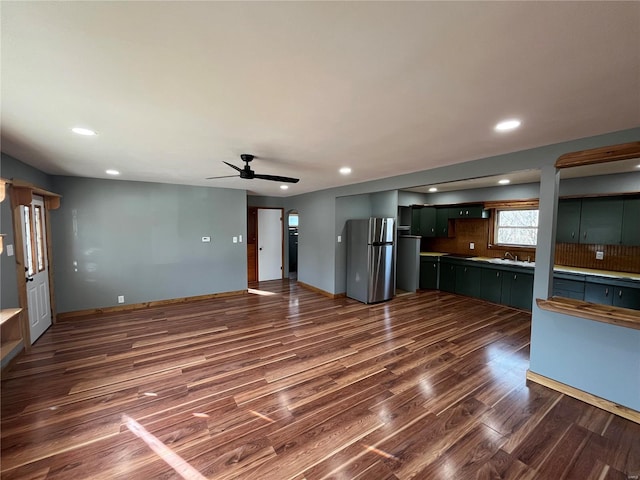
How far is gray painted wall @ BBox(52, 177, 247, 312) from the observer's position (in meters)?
4.36

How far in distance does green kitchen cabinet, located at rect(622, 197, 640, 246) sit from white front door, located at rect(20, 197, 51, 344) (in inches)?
330

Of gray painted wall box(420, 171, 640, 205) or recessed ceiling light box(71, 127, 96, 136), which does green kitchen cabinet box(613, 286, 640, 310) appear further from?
recessed ceiling light box(71, 127, 96, 136)

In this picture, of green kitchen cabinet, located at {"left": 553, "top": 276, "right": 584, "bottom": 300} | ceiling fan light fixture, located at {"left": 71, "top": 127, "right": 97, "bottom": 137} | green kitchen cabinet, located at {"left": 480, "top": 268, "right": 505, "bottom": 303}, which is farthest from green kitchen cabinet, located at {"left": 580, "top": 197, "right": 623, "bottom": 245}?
ceiling fan light fixture, located at {"left": 71, "top": 127, "right": 97, "bottom": 137}

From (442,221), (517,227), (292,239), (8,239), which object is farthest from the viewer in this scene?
(292,239)

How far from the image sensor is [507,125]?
6.75ft

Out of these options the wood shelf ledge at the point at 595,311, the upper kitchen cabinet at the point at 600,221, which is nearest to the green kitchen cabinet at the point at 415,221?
the upper kitchen cabinet at the point at 600,221

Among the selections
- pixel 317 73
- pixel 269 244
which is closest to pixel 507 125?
pixel 317 73

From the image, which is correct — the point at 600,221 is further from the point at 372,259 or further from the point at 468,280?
the point at 372,259

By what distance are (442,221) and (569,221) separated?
7.67 feet

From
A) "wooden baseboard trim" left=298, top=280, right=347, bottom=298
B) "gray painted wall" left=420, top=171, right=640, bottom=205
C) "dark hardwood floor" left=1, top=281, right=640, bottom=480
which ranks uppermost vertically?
"gray painted wall" left=420, top=171, right=640, bottom=205

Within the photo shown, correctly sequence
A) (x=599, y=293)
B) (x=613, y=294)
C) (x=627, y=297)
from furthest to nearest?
1. (x=599, y=293)
2. (x=613, y=294)
3. (x=627, y=297)

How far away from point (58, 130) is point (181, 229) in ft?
10.5

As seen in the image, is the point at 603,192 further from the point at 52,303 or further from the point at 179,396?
the point at 52,303

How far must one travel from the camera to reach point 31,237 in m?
3.60
